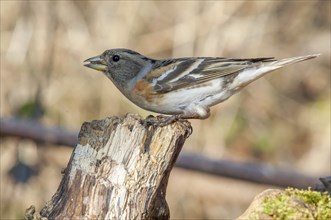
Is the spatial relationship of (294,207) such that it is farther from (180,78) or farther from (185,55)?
(185,55)

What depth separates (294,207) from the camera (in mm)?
3889

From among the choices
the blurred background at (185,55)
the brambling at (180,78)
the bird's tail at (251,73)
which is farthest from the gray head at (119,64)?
the blurred background at (185,55)

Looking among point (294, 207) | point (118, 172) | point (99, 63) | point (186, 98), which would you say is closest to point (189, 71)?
point (186, 98)

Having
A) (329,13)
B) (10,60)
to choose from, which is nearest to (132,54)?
(10,60)

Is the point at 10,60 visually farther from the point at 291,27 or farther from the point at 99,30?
the point at 291,27

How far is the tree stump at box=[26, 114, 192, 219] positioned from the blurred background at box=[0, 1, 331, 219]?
19.7ft

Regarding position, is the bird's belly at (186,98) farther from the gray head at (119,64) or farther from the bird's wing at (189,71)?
the gray head at (119,64)

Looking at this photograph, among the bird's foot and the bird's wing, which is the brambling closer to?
the bird's wing

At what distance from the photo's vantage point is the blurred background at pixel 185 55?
1105cm

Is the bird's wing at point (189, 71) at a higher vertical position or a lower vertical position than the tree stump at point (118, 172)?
higher

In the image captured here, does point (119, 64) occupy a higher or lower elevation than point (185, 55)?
lower

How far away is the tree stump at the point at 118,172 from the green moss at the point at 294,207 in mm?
529

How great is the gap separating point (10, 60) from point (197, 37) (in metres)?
2.63

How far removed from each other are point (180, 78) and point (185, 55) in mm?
5240
